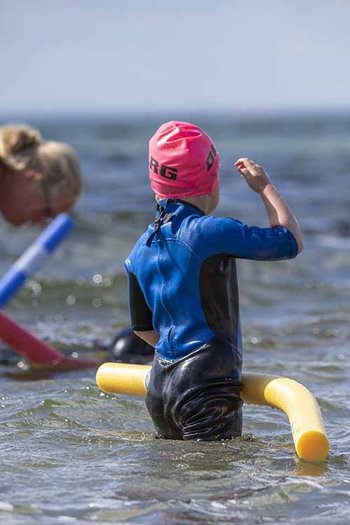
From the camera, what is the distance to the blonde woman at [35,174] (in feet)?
21.8

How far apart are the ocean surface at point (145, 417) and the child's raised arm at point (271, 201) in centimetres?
88

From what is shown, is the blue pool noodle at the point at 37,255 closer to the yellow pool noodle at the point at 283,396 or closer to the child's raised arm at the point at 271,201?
the yellow pool noodle at the point at 283,396

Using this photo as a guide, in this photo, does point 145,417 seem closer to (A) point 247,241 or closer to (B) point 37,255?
(A) point 247,241

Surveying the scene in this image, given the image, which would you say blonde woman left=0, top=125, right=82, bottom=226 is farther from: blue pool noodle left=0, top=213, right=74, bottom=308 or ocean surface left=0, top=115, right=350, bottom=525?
ocean surface left=0, top=115, right=350, bottom=525

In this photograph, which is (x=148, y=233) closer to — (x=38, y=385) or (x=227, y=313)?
(x=227, y=313)

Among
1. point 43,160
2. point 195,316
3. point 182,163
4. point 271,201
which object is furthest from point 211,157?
point 43,160

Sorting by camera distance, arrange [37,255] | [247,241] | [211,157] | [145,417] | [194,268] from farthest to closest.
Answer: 1. [37,255]
2. [145,417]
3. [211,157]
4. [194,268]
5. [247,241]

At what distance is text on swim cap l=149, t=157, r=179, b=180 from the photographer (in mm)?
4422

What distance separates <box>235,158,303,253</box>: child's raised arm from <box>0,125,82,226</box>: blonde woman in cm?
231

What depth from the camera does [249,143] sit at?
143ft

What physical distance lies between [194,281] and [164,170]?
Result: 0.45m

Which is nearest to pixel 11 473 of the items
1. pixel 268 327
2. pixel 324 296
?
pixel 268 327

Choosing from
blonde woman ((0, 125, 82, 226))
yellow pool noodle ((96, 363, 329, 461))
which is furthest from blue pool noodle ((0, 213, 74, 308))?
yellow pool noodle ((96, 363, 329, 461))

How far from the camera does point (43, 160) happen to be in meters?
6.67
